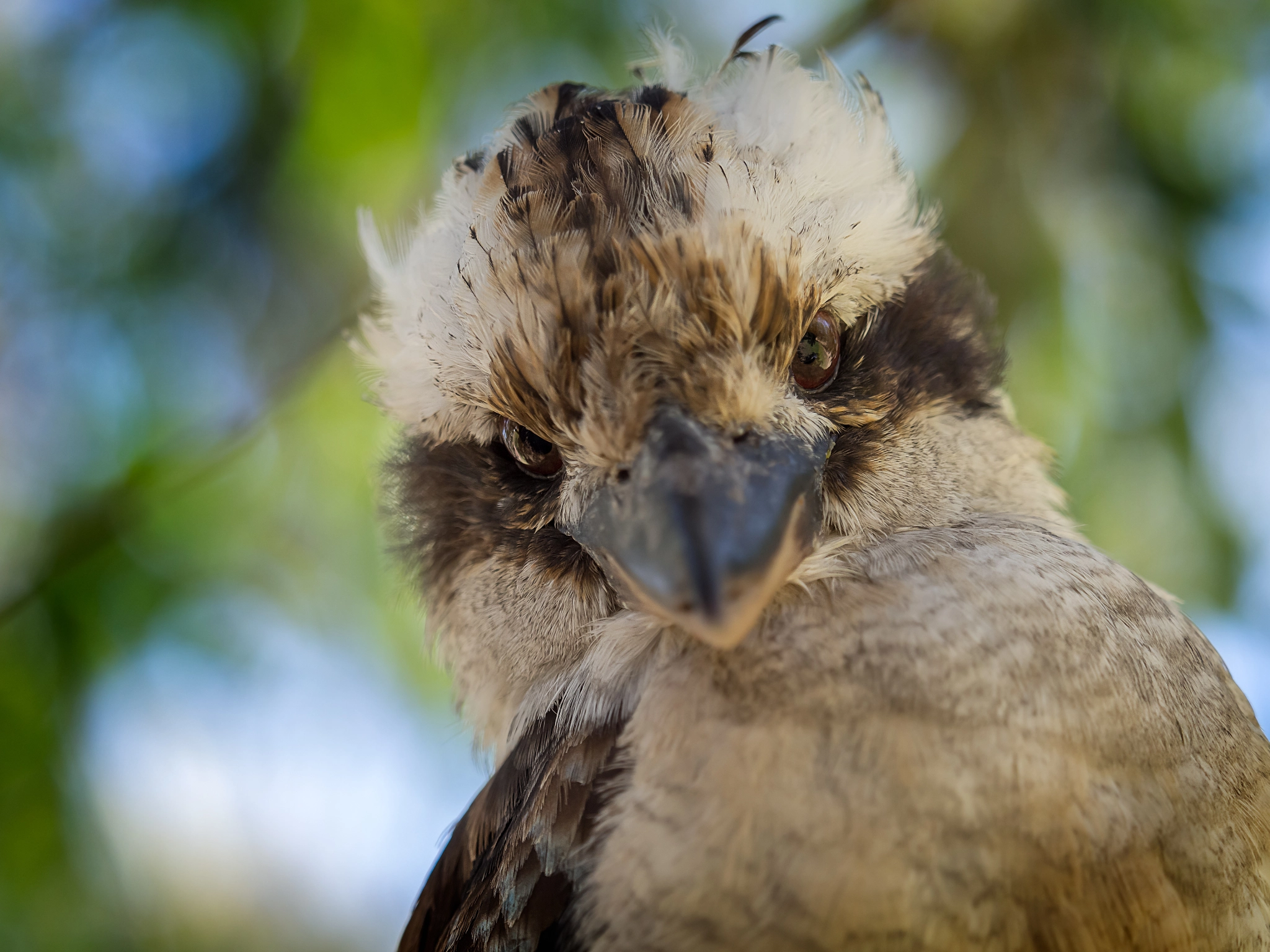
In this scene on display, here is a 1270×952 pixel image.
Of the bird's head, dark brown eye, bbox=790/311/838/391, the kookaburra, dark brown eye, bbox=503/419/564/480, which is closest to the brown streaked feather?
the kookaburra

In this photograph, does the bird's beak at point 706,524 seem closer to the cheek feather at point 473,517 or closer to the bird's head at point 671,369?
the bird's head at point 671,369

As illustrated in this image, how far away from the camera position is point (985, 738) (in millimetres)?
1020

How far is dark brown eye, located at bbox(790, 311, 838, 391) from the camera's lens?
129 centimetres

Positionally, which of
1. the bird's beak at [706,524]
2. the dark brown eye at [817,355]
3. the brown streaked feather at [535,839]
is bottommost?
the brown streaked feather at [535,839]

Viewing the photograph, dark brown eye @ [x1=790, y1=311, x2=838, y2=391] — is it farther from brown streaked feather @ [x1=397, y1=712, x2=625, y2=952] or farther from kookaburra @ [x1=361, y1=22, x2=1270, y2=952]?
brown streaked feather @ [x1=397, y1=712, x2=625, y2=952]

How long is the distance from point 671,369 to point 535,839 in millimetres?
592

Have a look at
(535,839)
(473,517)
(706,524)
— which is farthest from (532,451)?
(535,839)

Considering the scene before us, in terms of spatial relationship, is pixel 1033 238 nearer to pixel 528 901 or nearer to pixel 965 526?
pixel 965 526

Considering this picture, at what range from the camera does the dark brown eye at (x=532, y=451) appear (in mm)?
1325

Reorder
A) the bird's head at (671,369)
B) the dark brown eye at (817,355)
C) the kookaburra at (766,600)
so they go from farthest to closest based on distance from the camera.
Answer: the dark brown eye at (817,355) → the bird's head at (671,369) → the kookaburra at (766,600)

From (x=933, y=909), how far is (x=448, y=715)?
194 centimetres

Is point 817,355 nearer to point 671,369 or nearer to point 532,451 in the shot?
point 671,369

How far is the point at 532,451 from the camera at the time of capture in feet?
4.41

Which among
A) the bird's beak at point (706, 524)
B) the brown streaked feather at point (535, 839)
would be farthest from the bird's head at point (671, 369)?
the brown streaked feather at point (535, 839)
